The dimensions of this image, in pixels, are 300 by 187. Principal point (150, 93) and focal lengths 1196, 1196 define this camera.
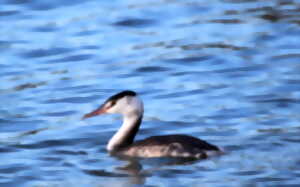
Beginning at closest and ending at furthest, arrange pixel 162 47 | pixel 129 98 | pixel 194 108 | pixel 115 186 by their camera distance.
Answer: pixel 115 186, pixel 129 98, pixel 194 108, pixel 162 47

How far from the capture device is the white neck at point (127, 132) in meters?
14.5

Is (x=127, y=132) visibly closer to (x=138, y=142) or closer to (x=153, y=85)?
(x=138, y=142)

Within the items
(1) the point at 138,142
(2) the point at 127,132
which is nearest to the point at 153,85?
(2) the point at 127,132

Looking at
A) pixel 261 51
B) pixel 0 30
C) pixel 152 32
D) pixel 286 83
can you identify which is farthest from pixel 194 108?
pixel 0 30

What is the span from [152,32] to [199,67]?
2.52 meters

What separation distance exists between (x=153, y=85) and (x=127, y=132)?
11.2ft

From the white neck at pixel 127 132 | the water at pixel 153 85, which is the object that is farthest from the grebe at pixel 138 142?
the water at pixel 153 85

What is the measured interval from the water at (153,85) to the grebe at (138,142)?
13 centimetres

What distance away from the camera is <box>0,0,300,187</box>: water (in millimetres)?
13484

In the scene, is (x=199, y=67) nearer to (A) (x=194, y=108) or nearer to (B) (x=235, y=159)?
(A) (x=194, y=108)

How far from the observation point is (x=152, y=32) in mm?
21047

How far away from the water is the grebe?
0.13 meters

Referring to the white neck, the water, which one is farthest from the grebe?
the water

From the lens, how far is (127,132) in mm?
14547
